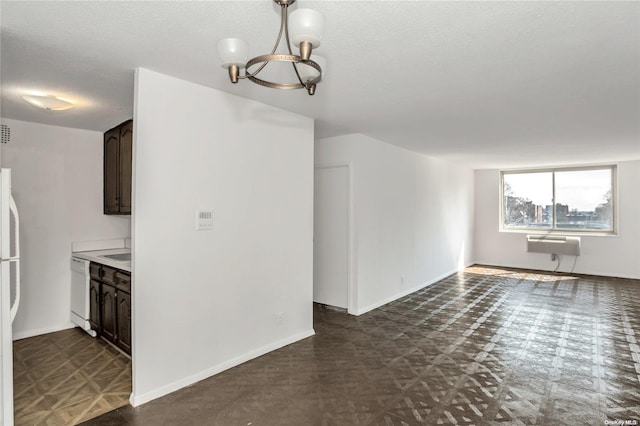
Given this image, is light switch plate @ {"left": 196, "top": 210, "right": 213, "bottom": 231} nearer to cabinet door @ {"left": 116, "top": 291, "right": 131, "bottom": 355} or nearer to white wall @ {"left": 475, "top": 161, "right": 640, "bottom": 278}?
cabinet door @ {"left": 116, "top": 291, "right": 131, "bottom": 355}

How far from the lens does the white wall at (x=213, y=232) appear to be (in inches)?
101

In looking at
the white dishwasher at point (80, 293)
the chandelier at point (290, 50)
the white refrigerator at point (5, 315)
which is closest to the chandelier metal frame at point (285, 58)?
the chandelier at point (290, 50)

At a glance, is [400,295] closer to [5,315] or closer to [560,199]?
[5,315]

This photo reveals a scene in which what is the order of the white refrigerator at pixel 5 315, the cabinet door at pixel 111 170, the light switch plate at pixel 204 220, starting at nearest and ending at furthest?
the white refrigerator at pixel 5 315 → the light switch plate at pixel 204 220 → the cabinet door at pixel 111 170

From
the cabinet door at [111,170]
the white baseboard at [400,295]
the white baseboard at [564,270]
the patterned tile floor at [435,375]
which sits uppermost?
the cabinet door at [111,170]

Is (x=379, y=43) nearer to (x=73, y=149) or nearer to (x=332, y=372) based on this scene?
(x=332, y=372)

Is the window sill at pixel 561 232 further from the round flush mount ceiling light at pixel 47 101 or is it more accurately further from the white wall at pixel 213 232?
the round flush mount ceiling light at pixel 47 101

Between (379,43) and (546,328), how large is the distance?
384 cm

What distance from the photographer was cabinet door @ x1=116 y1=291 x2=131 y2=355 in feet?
10.2

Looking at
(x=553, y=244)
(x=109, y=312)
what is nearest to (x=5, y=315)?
(x=109, y=312)

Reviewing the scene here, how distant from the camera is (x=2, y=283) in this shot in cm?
192

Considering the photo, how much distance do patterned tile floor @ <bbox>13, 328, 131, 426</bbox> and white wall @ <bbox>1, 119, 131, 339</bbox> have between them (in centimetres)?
40

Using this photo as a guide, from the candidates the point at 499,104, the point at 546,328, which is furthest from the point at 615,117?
the point at 546,328

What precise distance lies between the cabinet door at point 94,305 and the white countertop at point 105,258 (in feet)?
0.81
